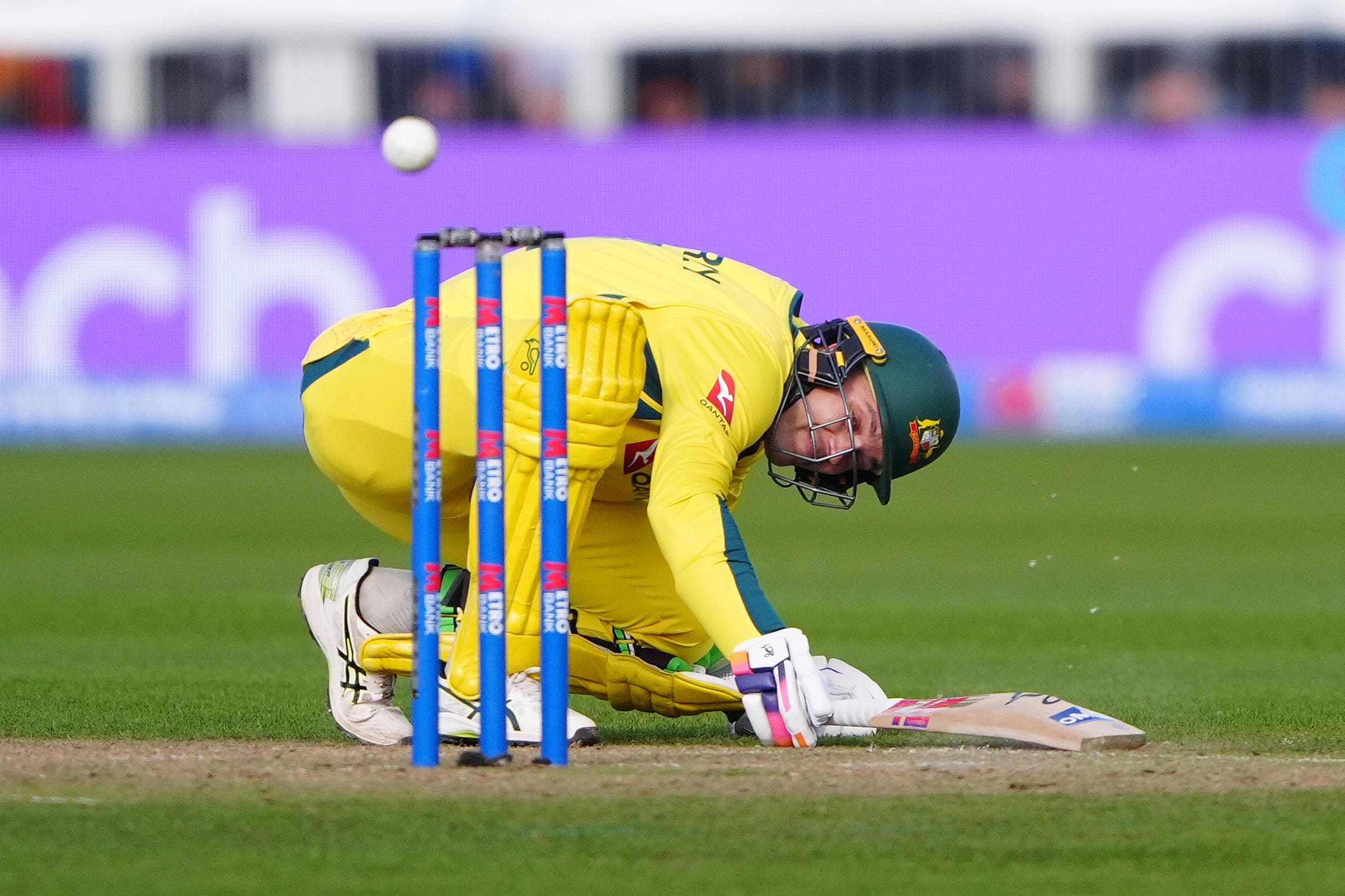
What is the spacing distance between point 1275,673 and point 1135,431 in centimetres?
1347

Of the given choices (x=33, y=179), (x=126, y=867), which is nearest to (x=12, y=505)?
(x=33, y=179)

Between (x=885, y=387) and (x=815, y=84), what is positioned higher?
(x=815, y=84)

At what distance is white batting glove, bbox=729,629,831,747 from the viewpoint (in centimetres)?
543

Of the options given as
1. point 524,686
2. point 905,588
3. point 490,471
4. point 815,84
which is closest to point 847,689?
point 524,686

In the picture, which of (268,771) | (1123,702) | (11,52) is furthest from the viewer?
(11,52)

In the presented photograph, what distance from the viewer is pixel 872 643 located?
9.20 metres

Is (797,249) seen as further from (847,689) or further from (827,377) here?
(827,377)

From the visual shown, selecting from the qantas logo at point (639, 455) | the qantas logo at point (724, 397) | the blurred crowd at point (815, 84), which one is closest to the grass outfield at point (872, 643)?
the qantas logo at point (639, 455)

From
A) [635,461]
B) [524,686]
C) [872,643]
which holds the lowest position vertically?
[872,643]

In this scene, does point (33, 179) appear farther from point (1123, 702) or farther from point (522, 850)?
point (522, 850)

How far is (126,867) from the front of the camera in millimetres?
4242

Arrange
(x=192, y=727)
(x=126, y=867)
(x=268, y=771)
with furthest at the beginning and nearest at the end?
(x=192, y=727), (x=268, y=771), (x=126, y=867)

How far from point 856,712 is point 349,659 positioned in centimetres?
142

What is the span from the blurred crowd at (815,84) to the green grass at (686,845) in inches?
770
